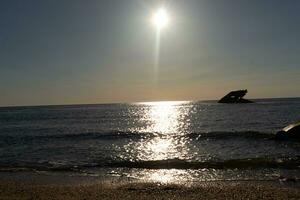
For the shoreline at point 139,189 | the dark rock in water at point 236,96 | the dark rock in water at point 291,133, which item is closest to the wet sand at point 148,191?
the shoreline at point 139,189

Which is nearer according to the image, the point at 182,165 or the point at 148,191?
the point at 148,191

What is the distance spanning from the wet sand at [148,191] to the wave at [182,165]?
485 cm

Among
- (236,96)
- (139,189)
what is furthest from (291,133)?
(236,96)

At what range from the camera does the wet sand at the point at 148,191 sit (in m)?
14.1

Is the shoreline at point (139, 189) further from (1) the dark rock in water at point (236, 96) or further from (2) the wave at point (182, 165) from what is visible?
(1) the dark rock in water at point (236, 96)

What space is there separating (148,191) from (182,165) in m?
7.47

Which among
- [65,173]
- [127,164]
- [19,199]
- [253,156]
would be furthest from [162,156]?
[19,199]

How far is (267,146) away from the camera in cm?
3009

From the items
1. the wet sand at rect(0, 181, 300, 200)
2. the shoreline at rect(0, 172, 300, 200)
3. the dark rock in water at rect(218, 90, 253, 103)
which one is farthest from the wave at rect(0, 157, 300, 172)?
the dark rock in water at rect(218, 90, 253, 103)

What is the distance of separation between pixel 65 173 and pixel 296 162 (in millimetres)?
13697

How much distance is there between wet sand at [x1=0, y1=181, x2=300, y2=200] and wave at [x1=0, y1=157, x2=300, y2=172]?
4.85m

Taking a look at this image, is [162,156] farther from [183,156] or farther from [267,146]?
[267,146]

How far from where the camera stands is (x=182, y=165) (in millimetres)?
22375

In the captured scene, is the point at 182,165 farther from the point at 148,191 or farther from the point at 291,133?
the point at 291,133
